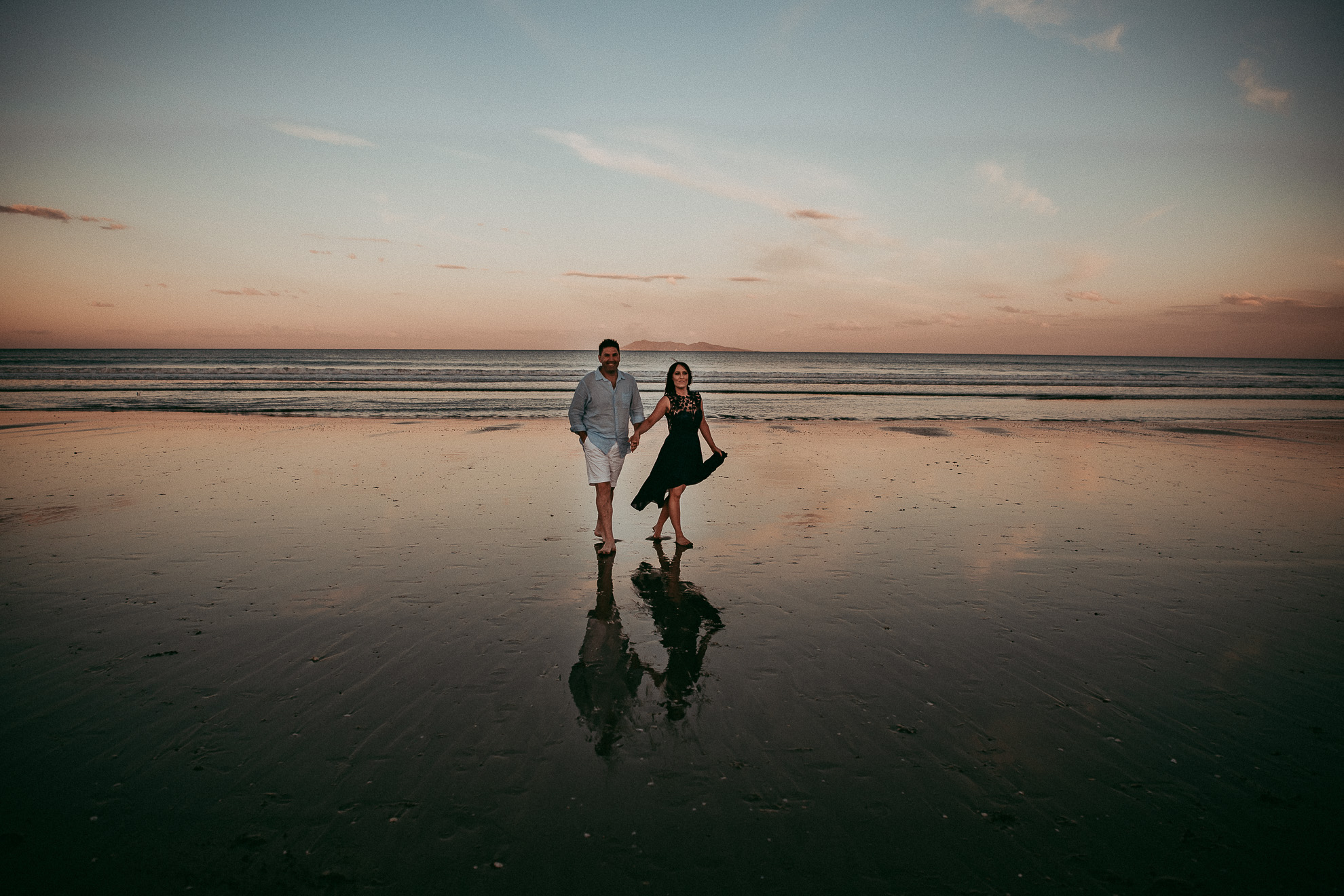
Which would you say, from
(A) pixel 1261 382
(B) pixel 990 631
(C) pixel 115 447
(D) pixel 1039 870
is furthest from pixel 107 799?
(A) pixel 1261 382

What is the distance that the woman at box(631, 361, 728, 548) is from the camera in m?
7.22

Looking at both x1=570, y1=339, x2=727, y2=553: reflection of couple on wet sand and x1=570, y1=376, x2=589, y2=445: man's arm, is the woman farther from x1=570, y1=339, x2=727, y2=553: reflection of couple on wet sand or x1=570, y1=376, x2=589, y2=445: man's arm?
x1=570, y1=376, x2=589, y2=445: man's arm

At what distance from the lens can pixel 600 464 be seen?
7152 millimetres

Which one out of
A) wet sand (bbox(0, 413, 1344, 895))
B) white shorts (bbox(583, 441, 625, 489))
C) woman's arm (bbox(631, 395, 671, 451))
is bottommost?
wet sand (bbox(0, 413, 1344, 895))

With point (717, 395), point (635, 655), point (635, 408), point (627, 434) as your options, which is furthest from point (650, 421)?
point (717, 395)

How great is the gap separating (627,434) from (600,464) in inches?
20.5

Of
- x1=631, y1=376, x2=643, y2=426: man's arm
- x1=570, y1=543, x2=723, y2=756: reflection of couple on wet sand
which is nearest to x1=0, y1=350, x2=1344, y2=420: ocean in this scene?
x1=631, y1=376, x2=643, y2=426: man's arm

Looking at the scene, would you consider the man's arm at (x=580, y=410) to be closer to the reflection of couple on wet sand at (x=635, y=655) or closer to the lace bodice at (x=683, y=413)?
the lace bodice at (x=683, y=413)

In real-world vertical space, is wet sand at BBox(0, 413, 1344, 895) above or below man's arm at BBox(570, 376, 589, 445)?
below

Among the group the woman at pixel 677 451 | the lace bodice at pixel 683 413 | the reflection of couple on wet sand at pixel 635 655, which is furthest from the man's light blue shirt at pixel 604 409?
the reflection of couple on wet sand at pixel 635 655

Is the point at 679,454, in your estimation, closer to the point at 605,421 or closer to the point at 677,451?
the point at 677,451

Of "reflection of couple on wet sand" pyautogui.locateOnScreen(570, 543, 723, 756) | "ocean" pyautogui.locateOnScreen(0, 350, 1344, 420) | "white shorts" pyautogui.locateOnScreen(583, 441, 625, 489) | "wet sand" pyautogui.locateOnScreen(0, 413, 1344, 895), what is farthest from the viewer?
"ocean" pyautogui.locateOnScreen(0, 350, 1344, 420)

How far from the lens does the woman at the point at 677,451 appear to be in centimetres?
722

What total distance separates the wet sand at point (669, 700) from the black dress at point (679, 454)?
0.69m
